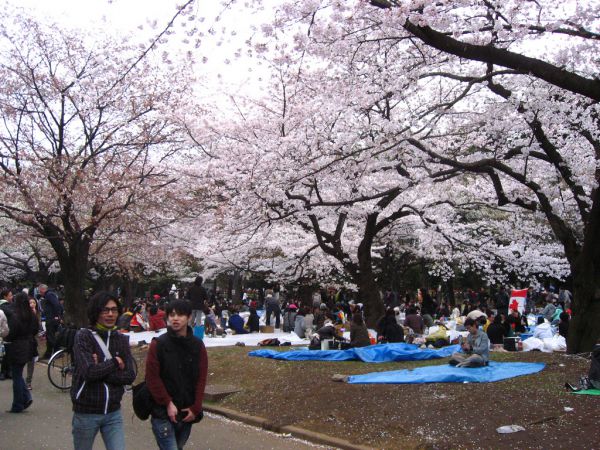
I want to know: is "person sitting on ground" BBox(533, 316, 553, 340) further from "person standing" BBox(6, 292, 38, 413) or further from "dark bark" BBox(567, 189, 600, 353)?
"person standing" BBox(6, 292, 38, 413)

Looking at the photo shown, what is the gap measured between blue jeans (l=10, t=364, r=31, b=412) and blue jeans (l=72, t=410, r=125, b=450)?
4218mm

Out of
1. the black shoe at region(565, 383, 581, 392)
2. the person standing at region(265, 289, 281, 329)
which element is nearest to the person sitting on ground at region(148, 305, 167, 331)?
the person standing at region(265, 289, 281, 329)

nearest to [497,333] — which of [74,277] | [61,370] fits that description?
[61,370]

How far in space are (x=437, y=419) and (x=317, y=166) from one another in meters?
6.36

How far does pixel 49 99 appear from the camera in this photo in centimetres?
1434

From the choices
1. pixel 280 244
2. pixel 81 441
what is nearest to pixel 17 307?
pixel 81 441

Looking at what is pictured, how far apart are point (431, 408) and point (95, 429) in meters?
4.48

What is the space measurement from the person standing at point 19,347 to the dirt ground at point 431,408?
2.78 meters

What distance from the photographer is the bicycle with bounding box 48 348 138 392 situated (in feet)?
30.5

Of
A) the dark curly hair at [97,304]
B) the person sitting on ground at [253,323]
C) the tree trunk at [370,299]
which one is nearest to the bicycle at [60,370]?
the dark curly hair at [97,304]

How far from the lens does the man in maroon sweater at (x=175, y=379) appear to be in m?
3.81

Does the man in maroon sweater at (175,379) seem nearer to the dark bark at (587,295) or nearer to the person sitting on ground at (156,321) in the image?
the dark bark at (587,295)

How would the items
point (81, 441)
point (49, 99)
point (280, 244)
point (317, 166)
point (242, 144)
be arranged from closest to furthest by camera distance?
point (81, 441) < point (317, 166) < point (49, 99) < point (242, 144) < point (280, 244)

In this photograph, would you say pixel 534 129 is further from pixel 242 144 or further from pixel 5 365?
pixel 5 365
